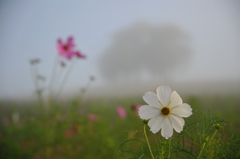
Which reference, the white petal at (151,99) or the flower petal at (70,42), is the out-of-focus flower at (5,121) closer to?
the flower petal at (70,42)

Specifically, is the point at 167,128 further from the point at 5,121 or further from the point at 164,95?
the point at 5,121

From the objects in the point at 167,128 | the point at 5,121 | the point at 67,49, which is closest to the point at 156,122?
the point at 167,128

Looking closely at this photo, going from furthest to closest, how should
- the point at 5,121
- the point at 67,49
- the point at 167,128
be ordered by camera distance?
the point at 5,121
the point at 67,49
the point at 167,128

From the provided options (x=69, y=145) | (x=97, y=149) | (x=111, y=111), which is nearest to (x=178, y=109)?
(x=97, y=149)

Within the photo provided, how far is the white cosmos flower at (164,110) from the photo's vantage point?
7.2 inches

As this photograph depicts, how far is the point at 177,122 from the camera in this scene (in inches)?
7.2

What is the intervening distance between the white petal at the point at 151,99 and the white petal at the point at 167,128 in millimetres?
16

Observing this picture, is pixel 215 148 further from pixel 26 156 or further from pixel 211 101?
pixel 211 101

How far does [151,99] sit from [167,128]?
0.03m

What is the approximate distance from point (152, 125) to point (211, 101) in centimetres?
177

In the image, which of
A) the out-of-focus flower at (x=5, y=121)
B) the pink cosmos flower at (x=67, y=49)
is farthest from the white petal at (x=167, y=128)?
the out-of-focus flower at (x=5, y=121)

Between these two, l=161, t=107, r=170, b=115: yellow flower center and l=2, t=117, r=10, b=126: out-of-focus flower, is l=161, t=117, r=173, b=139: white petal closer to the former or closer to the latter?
l=161, t=107, r=170, b=115: yellow flower center

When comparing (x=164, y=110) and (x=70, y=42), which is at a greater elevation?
(x=70, y=42)

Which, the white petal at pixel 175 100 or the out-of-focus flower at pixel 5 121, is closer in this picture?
the white petal at pixel 175 100
